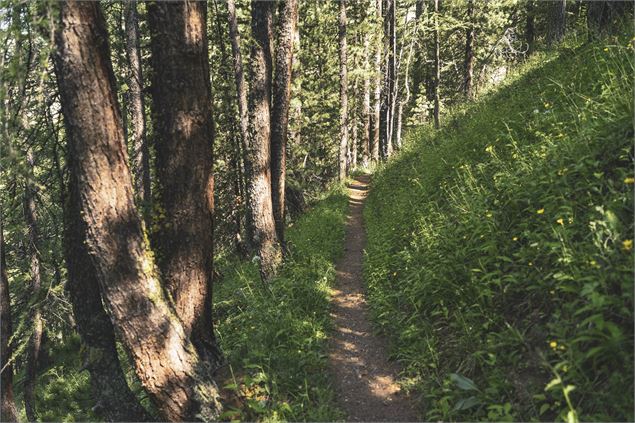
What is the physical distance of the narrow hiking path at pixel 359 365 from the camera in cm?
498

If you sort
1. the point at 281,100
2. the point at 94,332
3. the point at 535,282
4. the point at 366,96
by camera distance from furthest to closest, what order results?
the point at 366,96, the point at 281,100, the point at 94,332, the point at 535,282

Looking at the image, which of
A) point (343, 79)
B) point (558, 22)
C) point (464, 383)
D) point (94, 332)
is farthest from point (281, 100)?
point (343, 79)

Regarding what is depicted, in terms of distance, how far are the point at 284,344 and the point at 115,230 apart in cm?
299

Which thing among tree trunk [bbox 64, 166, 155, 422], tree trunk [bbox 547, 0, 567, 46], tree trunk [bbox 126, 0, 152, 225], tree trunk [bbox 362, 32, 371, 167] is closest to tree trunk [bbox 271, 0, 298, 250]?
tree trunk [bbox 126, 0, 152, 225]

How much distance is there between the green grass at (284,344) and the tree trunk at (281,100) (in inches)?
62.6

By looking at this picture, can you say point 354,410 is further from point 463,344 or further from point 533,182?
point 533,182

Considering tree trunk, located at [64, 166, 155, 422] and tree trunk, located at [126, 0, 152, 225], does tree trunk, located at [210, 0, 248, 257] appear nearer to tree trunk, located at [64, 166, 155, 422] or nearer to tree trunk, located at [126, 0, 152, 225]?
tree trunk, located at [126, 0, 152, 225]

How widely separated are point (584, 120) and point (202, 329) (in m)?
5.98

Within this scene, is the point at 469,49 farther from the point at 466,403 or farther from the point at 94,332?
the point at 94,332

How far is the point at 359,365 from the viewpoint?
19.5 feet

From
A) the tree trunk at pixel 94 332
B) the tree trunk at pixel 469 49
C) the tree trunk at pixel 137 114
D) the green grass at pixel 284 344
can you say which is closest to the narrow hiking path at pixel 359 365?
the green grass at pixel 284 344

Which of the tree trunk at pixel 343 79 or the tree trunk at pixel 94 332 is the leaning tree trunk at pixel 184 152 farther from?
the tree trunk at pixel 343 79

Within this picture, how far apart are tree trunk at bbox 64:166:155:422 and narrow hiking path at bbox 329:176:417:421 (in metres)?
2.52

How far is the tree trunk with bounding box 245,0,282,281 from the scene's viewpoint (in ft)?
28.9
